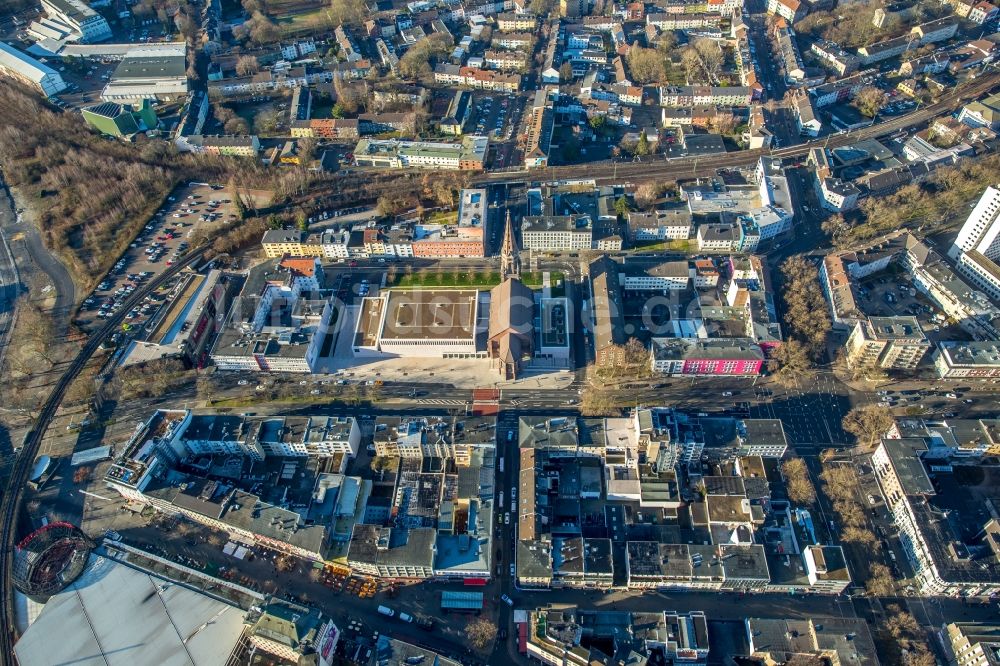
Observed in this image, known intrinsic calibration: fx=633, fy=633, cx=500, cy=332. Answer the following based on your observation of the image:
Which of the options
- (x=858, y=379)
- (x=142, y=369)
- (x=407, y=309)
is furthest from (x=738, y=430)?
(x=142, y=369)

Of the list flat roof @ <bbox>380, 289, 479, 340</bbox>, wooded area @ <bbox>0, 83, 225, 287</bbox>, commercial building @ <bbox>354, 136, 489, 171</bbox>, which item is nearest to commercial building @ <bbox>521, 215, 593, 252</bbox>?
flat roof @ <bbox>380, 289, 479, 340</bbox>

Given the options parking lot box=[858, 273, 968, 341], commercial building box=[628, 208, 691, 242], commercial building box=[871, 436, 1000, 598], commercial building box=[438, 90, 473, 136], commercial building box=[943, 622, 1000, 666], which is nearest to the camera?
commercial building box=[943, 622, 1000, 666]

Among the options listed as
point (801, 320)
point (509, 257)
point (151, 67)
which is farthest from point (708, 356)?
point (151, 67)

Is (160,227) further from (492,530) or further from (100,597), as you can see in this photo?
(492,530)

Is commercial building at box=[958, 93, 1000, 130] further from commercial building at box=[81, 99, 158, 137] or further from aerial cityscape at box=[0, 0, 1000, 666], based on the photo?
commercial building at box=[81, 99, 158, 137]

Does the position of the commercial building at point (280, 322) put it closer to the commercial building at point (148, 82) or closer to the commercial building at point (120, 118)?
the commercial building at point (120, 118)

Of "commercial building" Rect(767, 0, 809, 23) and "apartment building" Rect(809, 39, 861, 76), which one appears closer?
"apartment building" Rect(809, 39, 861, 76)

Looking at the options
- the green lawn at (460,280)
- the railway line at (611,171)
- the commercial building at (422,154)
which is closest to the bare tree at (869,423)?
the green lawn at (460,280)
